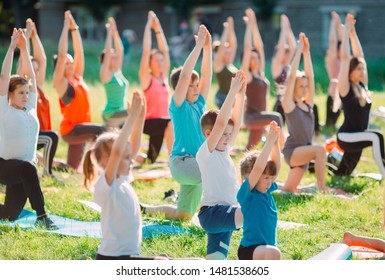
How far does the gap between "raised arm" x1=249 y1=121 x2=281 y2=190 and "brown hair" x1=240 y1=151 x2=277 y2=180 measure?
59 millimetres

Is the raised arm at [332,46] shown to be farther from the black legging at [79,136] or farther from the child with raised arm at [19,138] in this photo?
the child with raised arm at [19,138]

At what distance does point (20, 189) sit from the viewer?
771 cm

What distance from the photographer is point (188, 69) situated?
7.23 meters

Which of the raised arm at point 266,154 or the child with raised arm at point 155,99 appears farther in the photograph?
the child with raised arm at point 155,99

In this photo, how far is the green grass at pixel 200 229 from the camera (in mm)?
6824

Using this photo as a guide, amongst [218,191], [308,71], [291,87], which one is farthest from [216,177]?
[308,71]

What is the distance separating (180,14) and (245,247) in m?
28.3

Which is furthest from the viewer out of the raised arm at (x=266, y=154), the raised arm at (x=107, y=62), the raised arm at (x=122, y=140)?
the raised arm at (x=107, y=62)

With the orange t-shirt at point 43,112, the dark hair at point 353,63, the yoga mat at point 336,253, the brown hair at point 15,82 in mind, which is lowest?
the yoga mat at point 336,253

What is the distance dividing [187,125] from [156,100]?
11.4ft

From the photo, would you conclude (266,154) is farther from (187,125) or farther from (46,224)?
(46,224)

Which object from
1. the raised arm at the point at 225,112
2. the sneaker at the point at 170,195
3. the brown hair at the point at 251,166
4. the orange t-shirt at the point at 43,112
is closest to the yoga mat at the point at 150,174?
the sneaker at the point at 170,195

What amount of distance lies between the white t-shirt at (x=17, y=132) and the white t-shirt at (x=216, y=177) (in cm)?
180

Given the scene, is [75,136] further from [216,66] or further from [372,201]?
[372,201]
